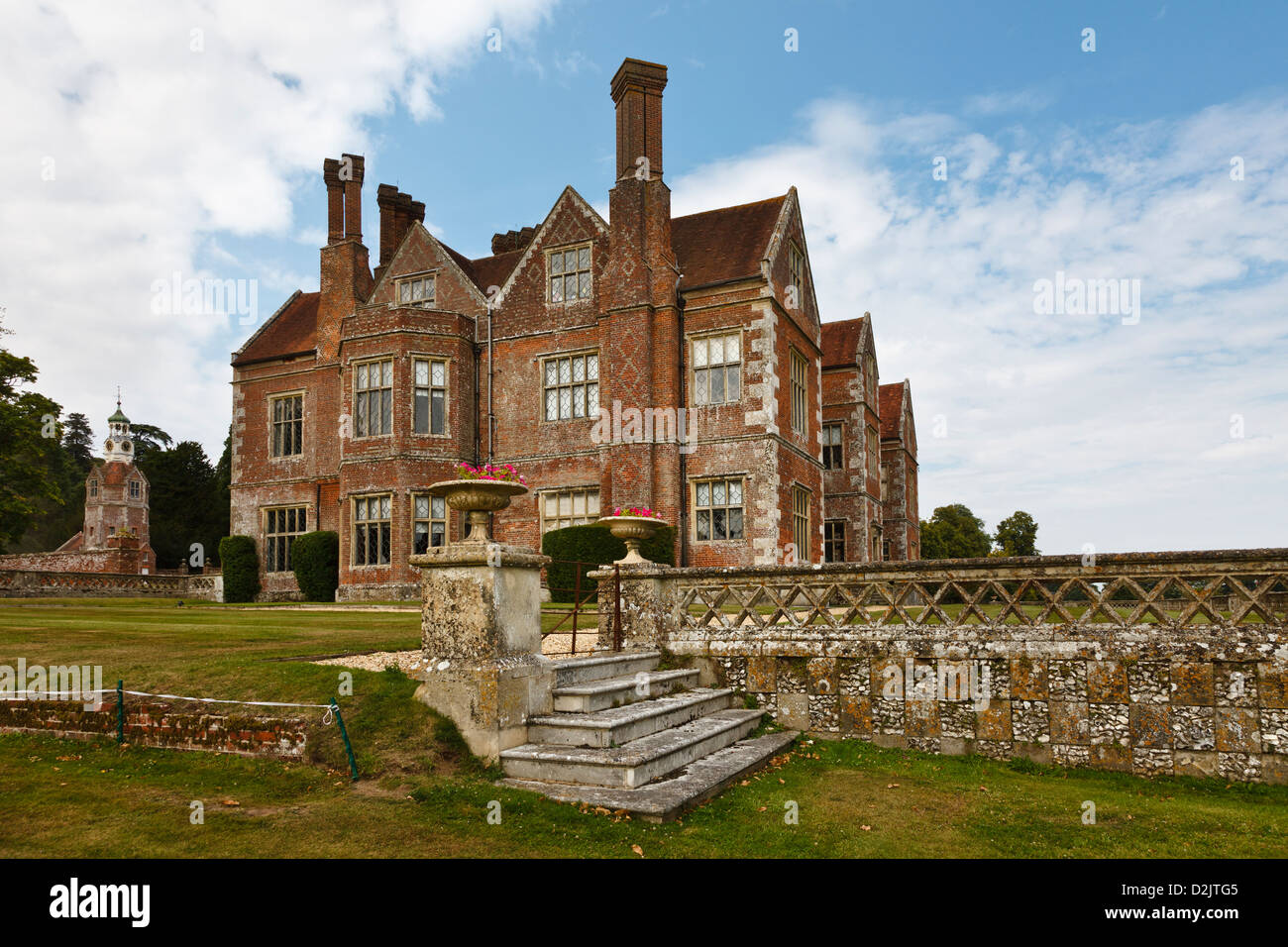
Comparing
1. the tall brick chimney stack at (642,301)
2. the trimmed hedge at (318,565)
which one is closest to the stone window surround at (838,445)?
the tall brick chimney stack at (642,301)

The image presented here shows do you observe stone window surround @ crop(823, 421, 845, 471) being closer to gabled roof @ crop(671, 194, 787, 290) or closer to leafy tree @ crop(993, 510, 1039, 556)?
gabled roof @ crop(671, 194, 787, 290)

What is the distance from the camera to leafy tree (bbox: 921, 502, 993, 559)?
51.3 m

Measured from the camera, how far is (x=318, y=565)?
86.0 feet

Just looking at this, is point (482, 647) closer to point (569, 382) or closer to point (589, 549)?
point (589, 549)

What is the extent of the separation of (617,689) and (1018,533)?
1849 inches

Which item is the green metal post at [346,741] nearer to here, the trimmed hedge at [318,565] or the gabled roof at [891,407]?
the trimmed hedge at [318,565]

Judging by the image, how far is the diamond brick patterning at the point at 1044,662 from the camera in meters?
7.73

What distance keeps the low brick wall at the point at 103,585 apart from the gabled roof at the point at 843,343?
23.7m

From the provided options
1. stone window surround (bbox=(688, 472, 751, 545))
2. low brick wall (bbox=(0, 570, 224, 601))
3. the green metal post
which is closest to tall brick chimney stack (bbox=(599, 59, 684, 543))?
Answer: stone window surround (bbox=(688, 472, 751, 545))

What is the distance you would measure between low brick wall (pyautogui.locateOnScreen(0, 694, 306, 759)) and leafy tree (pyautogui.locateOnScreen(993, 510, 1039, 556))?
1877 inches

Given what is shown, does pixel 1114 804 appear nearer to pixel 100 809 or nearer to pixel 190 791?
pixel 190 791

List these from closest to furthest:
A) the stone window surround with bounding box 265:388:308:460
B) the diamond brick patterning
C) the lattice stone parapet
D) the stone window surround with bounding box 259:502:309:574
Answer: the diamond brick patterning < the lattice stone parapet < the stone window surround with bounding box 259:502:309:574 < the stone window surround with bounding box 265:388:308:460

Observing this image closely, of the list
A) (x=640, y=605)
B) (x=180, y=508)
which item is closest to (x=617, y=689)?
(x=640, y=605)
